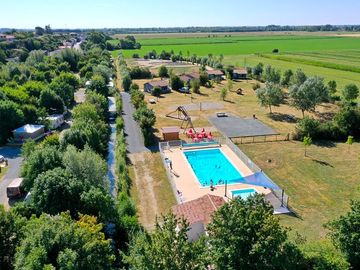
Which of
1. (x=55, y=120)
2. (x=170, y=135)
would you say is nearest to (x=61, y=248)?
(x=170, y=135)

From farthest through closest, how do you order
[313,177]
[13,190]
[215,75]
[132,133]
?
[215,75]
[132,133]
[313,177]
[13,190]

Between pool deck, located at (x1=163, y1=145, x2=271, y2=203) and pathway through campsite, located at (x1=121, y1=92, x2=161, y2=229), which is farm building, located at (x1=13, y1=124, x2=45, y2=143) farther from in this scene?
pool deck, located at (x1=163, y1=145, x2=271, y2=203)

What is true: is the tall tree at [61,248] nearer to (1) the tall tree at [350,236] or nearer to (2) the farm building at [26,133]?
→ (1) the tall tree at [350,236]

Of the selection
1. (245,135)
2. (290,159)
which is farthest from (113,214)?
(245,135)

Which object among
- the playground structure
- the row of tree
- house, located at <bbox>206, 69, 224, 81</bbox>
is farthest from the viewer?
house, located at <bbox>206, 69, 224, 81</bbox>

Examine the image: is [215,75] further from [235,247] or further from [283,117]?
[235,247]

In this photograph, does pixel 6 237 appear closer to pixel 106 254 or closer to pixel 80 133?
pixel 106 254

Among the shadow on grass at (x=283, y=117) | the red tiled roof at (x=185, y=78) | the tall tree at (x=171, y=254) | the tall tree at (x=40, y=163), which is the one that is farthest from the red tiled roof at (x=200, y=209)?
the red tiled roof at (x=185, y=78)

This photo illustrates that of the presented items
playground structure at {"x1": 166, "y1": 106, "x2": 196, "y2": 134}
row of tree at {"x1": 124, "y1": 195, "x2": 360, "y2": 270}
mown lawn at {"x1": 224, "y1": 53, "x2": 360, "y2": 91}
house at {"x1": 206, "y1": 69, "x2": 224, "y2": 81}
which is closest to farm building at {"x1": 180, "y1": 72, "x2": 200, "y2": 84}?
house at {"x1": 206, "y1": 69, "x2": 224, "y2": 81}

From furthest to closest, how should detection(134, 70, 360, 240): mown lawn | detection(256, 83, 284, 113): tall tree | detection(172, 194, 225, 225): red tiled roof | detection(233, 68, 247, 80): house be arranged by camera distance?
detection(233, 68, 247, 80): house, detection(256, 83, 284, 113): tall tree, detection(134, 70, 360, 240): mown lawn, detection(172, 194, 225, 225): red tiled roof
